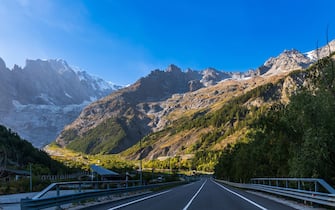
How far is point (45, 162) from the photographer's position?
125188 mm

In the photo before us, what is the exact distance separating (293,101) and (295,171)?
456 centimetres

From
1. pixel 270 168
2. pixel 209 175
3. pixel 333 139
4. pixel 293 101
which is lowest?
pixel 209 175

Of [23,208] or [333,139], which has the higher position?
[333,139]

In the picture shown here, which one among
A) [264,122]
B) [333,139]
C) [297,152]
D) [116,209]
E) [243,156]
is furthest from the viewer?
[243,156]

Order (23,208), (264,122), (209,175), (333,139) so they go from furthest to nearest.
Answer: (209,175)
(264,122)
(333,139)
(23,208)

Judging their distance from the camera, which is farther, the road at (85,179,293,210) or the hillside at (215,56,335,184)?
the hillside at (215,56,335,184)

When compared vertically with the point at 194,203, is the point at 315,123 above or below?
above

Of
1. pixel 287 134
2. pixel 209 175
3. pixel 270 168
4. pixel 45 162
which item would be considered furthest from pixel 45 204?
pixel 209 175

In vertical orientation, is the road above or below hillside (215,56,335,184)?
below

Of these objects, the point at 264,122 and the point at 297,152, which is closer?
the point at 297,152

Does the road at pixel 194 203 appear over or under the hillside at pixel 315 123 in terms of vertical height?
under

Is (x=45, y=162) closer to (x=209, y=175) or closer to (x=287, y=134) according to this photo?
(x=209, y=175)

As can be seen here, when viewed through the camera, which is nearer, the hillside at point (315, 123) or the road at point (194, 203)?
the road at point (194, 203)

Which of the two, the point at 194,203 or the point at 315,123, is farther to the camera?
the point at 315,123
